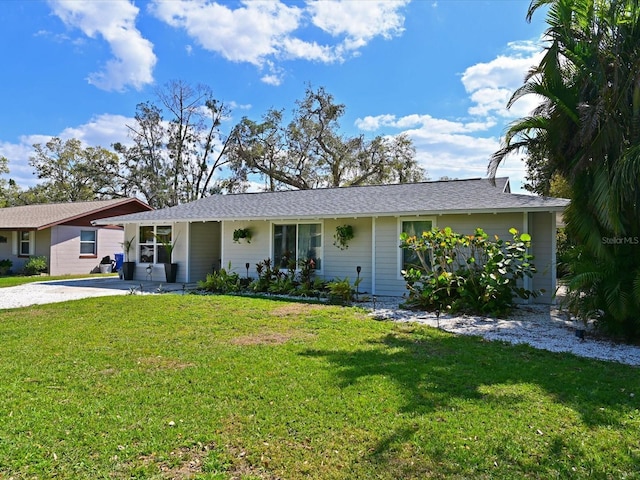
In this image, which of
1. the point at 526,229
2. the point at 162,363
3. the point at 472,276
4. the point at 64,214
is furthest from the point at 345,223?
the point at 64,214

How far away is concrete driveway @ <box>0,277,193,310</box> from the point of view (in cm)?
1042

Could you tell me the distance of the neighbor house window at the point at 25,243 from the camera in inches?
755

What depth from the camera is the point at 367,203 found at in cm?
1256

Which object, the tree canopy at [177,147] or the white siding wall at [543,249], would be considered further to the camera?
the tree canopy at [177,147]

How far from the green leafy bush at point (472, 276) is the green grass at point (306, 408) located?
2429 millimetres

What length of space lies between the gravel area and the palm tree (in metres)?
0.61

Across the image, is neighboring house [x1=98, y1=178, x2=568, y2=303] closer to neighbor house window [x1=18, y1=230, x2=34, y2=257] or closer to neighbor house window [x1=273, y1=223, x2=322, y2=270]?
neighbor house window [x1=273, y1=223, x2=322, y2=270]

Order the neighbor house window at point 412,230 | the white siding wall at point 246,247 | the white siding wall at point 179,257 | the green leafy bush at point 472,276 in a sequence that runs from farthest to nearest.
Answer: the white siding wall at point 179,257, the white siding wall at point 246,247, the neighbor house window at point 412,230, the green leafy bush at point 472,276

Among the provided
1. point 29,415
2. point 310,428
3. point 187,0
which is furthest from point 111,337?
point 187,0

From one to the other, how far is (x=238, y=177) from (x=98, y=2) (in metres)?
22.8

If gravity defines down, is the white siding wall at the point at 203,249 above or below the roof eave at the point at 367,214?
below

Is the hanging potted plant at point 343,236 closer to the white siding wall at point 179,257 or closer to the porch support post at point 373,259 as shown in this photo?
the porch support post at point 373,259

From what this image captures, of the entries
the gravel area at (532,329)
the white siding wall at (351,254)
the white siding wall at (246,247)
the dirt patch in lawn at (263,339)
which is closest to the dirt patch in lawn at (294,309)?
the gravel area at (532,329)

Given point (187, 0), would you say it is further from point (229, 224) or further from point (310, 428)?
point (310, 428)
